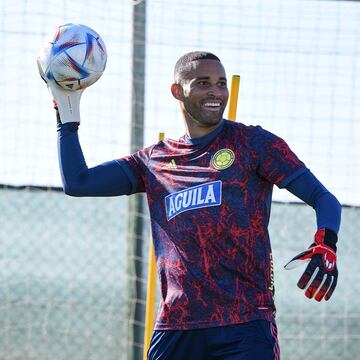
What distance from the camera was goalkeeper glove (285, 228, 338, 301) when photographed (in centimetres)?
411

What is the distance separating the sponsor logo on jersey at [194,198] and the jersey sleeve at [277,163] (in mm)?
199

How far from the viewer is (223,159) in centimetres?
454

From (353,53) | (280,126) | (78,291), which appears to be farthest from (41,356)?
(353,53)

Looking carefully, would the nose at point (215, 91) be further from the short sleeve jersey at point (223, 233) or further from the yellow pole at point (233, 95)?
the yellow pole at point (233, 95)

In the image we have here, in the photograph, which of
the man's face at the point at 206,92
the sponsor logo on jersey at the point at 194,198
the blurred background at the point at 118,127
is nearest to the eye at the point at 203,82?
the man's face at the point at 206,92

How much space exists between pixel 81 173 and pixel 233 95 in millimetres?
1122

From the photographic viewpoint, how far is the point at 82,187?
4.91 metres

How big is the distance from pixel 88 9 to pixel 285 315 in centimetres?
241

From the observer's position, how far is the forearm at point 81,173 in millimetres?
4895

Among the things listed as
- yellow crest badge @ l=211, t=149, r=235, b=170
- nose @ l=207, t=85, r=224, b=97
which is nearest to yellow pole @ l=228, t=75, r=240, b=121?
nose @ l=207, t=85, r=224, b=97

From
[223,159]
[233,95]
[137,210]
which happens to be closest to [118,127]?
[137,210]

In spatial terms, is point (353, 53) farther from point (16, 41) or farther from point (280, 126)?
point (16, 41)

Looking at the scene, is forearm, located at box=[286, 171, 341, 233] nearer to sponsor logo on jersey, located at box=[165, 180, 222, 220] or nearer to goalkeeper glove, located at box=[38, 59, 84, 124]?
sponsor logo on jersey, located at box=[165, 180, 222, 220]

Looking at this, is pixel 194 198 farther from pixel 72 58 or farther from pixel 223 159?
pixel 72 58
